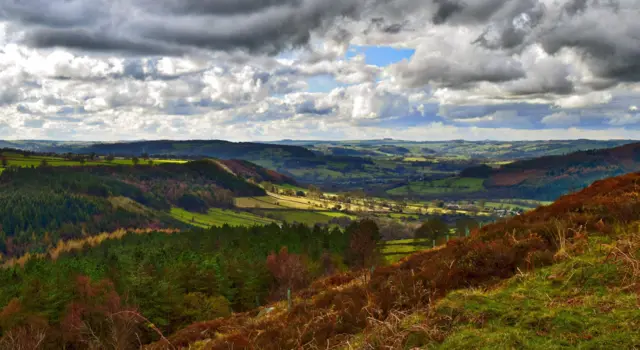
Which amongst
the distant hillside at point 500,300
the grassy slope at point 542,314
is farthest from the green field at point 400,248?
the grassy slope at point 542,314

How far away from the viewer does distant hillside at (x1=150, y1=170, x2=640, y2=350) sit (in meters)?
10.0

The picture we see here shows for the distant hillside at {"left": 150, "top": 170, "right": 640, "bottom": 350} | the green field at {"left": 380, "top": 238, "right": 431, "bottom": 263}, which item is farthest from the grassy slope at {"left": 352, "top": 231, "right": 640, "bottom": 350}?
the green field at {"left": 380, "top": 238, "right": 431, "bottom": 263}

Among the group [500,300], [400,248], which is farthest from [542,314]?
[400,248]

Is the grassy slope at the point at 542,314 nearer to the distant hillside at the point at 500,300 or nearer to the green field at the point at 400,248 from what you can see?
the distant hillside at the point at 500,300

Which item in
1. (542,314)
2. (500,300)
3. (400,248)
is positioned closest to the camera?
(542,314)

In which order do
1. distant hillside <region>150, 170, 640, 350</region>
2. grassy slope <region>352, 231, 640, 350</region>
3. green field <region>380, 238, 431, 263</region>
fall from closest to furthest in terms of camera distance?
grassy slope <region>352, 231, 640, 350</region> → distant hillside <region>150, 170, 640, 350</region> → green field <region>380, 238, 431, 263</region>

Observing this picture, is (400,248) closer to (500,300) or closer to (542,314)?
(500,300)

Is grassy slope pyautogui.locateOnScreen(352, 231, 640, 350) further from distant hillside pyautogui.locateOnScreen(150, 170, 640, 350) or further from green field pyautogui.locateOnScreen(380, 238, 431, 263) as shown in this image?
green field pyautogui.locateOnScreen(380, 238, 431, 263)

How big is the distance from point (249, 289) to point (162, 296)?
57.3 feet

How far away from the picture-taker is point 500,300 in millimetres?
12422

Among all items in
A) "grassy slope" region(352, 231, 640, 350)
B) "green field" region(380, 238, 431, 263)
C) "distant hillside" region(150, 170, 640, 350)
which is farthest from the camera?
"green field" region(380, 238, 431, 263)

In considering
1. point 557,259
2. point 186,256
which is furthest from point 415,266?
point 186,256

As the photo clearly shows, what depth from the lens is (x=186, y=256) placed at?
86875 mm

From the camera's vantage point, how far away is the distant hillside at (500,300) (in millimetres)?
10039
